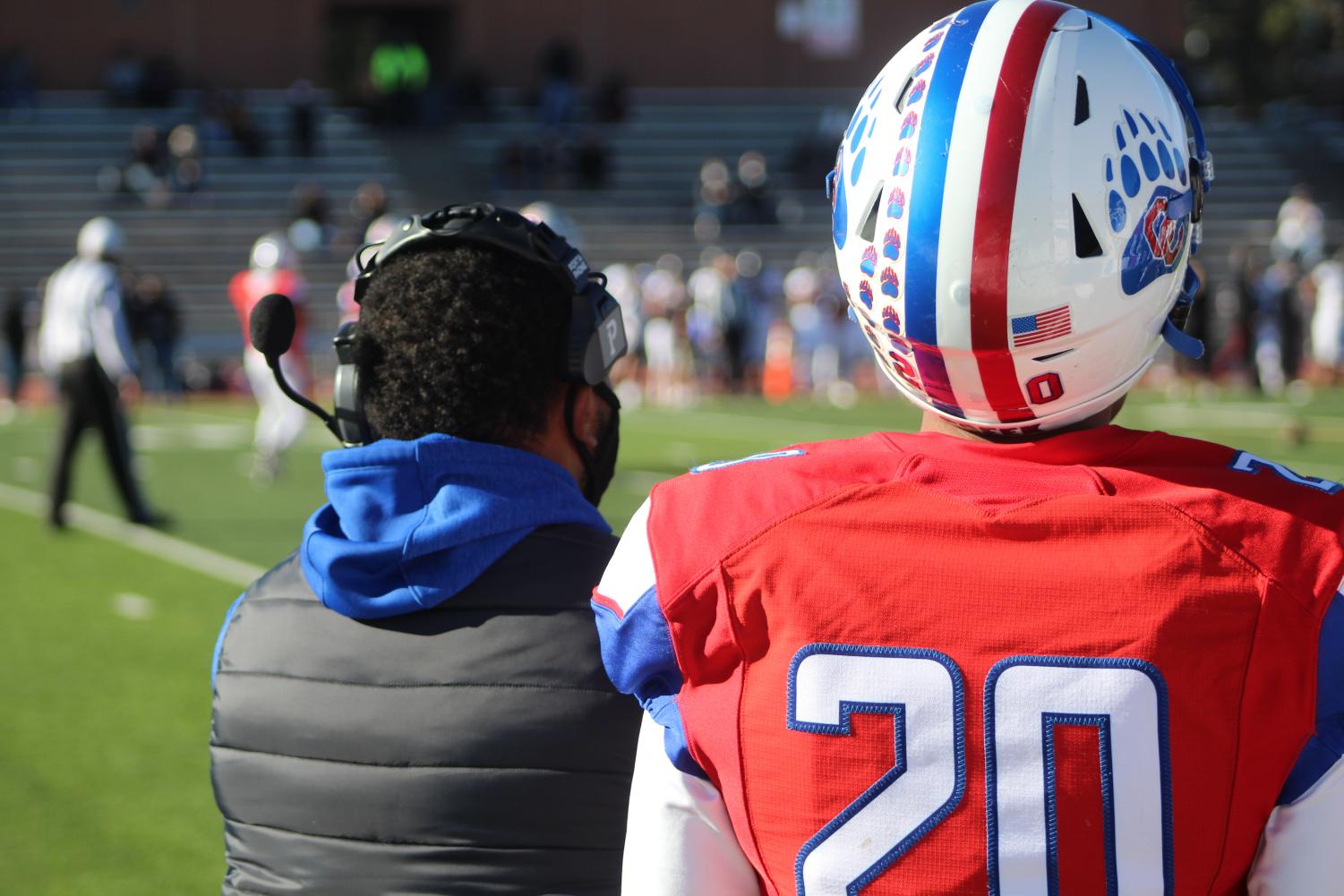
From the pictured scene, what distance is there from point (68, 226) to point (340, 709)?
2891cm

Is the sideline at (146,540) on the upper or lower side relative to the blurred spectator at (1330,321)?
upper

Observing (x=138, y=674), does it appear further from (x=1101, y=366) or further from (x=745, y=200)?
(x=745, y=200)

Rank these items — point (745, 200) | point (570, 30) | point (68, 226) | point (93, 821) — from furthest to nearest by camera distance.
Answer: point (570, 30)
point (745, 200)
point (68, 226)
point (93, 821)

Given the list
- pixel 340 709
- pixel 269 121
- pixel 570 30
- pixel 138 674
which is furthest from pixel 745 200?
pixel 340 709

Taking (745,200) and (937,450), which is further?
(745,200)

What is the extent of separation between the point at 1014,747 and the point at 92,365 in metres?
9.90

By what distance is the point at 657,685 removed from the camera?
1542mm

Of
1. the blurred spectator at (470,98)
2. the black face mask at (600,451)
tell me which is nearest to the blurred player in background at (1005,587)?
the black face mask at (600,451)

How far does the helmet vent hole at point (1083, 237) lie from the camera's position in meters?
1.48

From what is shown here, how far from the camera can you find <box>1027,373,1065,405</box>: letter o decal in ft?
5.08

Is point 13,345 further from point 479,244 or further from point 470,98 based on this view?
point 479,244

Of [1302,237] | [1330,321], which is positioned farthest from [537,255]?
[1302,237]

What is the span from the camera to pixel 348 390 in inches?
91.1

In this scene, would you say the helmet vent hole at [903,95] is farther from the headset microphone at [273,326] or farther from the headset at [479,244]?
the headset microphone at [273,326]
